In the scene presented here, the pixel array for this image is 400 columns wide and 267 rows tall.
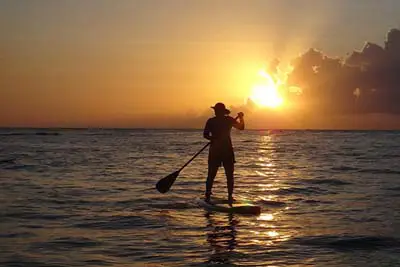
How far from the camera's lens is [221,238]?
9453mm

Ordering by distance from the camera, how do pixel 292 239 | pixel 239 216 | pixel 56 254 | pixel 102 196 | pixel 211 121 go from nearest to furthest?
pixel 56 254 < pixel 292 239 < pixel 239 216 < pixel 211 121 < pixel 102 196

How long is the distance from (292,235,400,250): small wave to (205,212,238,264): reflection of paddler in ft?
3.89

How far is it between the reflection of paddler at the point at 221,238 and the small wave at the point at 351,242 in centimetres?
119

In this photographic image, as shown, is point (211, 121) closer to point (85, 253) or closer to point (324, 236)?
point (324, 236)

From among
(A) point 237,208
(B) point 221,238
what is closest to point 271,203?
(A) point 237,208

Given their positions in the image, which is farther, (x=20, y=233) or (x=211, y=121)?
(x=211, y=121)

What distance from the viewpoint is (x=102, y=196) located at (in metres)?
15.5

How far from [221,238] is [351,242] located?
222 centimetres

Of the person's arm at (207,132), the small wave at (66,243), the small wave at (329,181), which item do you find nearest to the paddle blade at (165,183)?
the person's arm at (207,132)

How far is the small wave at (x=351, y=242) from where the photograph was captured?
352 inches

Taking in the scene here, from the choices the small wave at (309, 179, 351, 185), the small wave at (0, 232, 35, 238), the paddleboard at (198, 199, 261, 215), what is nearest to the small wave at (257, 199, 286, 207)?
the paddleboard at (198, 199, 261, 215)

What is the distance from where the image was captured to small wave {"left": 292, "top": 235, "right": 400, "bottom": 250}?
8945 millimetres

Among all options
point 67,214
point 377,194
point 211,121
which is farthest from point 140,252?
point 377,194

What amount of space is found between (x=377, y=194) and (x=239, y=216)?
21.0ft
